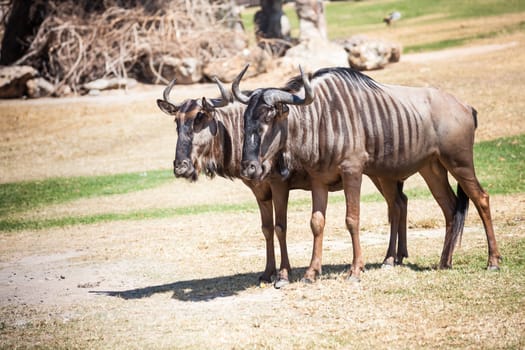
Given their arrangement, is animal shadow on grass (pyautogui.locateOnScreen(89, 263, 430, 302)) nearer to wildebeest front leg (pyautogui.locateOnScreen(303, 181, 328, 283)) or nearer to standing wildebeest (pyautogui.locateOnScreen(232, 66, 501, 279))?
wildebeest front leg (pyautogui.locateOnScreen(303, 181, 328, 283))

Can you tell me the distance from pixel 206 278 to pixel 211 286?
1.95 feet

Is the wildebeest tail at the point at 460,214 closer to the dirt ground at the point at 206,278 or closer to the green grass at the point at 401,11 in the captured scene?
the dirt ground at the point at 206,278

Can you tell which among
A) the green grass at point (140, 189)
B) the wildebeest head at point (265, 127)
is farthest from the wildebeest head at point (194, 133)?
the green grass at point (140, 189)

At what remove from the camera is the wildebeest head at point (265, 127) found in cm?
952

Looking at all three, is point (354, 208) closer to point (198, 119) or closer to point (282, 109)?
point (282, 109)

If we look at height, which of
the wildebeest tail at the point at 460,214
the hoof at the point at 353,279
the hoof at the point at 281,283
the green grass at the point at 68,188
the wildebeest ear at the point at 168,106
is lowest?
the green grass at the point at 68,188

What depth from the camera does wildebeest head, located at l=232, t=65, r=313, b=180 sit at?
952 centimetres

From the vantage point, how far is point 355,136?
32.6ft

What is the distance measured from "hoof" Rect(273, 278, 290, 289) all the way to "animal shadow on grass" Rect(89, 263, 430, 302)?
→ 177mm

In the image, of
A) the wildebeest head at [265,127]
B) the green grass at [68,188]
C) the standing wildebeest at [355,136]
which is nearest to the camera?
the wildebeest head at [265,127]

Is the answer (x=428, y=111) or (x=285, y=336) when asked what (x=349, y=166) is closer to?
(x=428, y=111)

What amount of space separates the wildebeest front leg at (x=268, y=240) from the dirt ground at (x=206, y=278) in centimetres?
23

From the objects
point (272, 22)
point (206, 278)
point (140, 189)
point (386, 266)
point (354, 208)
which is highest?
point (354, 208)

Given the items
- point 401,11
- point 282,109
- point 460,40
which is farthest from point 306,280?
point 401,11
